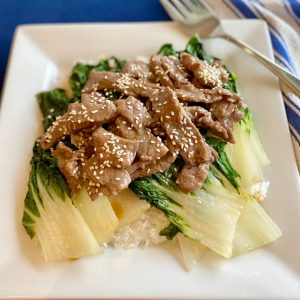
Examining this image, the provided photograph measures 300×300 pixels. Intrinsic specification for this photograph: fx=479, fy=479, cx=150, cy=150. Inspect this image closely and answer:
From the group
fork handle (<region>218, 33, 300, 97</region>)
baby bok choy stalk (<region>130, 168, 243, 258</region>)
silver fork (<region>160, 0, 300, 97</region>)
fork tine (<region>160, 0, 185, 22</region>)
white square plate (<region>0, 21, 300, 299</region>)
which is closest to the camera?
Answer: white square plate (<region>0, 21, 300, 299</region>)

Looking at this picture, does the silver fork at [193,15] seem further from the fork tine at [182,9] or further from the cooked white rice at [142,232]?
the cooked white rice at [142,232]

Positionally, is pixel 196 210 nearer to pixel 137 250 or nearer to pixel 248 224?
pixel 248 224

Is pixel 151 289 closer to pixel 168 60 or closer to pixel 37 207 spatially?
pixel 37 207

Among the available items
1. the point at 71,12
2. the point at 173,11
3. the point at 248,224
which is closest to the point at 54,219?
the point at 248,224

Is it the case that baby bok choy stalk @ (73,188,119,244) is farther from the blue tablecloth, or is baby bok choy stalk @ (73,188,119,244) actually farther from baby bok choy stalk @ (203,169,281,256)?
the blue tablecloth

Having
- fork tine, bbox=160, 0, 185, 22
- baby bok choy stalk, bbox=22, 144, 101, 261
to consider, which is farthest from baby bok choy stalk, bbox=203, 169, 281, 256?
fork tine, bbox=160, 0, 185, 22
